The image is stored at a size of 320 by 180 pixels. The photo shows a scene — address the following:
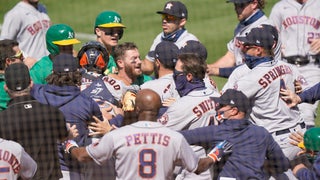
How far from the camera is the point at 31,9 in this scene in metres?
13.1

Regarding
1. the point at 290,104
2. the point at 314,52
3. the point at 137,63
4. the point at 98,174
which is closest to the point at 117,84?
the point at 137,63

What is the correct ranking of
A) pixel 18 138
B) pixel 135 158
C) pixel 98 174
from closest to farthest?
pixel 135 158
pixel 18 138
pixel 98 174

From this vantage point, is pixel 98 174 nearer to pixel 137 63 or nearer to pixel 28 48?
pixel 137 63

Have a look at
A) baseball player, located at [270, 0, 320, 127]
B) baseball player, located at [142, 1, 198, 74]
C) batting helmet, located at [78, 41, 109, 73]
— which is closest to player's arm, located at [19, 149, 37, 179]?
batting helmet, located at [78, 41, 109, 73]

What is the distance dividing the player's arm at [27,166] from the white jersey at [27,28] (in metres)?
5.14

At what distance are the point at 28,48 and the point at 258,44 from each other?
4.55 metres

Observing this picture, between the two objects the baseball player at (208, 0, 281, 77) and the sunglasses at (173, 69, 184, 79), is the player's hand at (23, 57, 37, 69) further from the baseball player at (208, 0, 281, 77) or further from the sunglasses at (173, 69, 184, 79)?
the sunglasses at (173, 69, 184, 79)

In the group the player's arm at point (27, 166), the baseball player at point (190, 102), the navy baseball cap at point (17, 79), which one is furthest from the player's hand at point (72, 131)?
the baseball player at point (190, 102)

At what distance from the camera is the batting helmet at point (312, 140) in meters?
8.62

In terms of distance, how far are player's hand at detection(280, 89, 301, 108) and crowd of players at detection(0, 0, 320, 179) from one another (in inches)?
0.6

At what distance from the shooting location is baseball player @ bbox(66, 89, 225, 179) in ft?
25.5

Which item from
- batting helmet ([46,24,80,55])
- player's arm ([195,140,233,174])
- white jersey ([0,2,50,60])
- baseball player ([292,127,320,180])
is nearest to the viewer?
player's arm ([195,140,233,174])

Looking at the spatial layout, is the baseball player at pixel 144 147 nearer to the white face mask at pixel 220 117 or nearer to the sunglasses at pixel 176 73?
the white face mask at pixel 220 117

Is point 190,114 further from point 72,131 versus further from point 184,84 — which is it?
point 72,131
